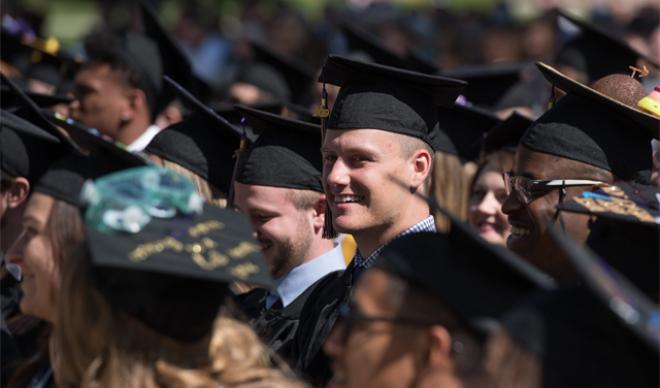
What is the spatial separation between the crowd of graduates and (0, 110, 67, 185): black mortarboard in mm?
12

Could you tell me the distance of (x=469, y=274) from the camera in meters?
2.71

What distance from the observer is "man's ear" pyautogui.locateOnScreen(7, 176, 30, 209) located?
4875 mm

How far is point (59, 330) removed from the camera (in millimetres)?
3090

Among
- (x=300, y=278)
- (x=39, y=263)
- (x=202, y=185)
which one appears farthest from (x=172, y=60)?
(x=39, y=263)

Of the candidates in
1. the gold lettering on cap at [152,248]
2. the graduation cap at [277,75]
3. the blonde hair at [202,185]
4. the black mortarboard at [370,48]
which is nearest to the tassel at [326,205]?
the blonde hair at [202,185]

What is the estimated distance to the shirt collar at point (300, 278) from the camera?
4992mm

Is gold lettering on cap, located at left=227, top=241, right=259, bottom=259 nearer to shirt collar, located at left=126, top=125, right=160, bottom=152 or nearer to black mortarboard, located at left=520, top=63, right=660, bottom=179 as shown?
black mortarboard, located at left=520, top=63, right=660, bottom=179

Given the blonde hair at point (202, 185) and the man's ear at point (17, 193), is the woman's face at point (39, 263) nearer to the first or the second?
the man's ear at point (17, 193)

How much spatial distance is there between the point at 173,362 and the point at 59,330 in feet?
1.05

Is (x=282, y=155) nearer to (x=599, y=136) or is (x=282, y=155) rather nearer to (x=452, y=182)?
(x=599, y=136)

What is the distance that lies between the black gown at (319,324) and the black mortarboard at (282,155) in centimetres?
60

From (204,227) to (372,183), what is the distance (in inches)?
66.0

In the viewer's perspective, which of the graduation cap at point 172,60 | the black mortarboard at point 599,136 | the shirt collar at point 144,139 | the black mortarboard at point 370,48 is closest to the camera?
the black mortarboard at point 599,136

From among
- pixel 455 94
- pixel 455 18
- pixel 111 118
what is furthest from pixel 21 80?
pixel 455 18
